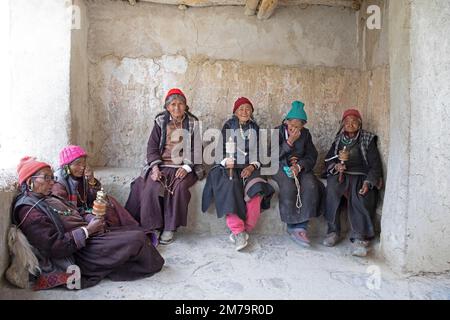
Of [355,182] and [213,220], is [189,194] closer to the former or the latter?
[213,220]

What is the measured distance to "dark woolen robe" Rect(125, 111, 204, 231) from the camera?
3.96 m

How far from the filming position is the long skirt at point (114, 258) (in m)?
2.98

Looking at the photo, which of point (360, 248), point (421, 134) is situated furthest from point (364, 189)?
point (421, 134)

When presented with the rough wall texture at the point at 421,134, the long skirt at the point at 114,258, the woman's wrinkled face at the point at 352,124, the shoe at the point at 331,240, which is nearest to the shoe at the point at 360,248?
the shoe at the point at 331,240

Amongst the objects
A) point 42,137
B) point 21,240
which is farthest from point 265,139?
point 21,240

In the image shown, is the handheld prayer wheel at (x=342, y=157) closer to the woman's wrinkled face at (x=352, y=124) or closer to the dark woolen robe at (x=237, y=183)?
the woman's wrinkled face at (x=352, y=124)

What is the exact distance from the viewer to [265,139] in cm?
461

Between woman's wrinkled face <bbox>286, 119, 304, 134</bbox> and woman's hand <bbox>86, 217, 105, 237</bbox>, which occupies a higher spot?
woman's wrinkled face <bbox>286, 119, 304, 134</bbox>

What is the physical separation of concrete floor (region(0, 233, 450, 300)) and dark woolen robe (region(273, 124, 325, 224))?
0.33 meters

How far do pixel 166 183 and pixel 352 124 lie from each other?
2069 mm

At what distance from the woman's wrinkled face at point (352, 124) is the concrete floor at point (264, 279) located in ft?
4.10

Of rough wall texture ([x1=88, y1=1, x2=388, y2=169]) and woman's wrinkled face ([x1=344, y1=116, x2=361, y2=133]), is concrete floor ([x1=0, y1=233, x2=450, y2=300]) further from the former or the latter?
rough wall texture ([x1=88, y1=1, x2=388, y2=169])

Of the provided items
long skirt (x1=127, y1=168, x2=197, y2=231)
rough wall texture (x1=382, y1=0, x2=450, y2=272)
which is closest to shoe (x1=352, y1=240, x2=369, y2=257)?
rough wall texture (x1=382, y1=0, x2=450, y2=272)

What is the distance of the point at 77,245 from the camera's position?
114 inches
